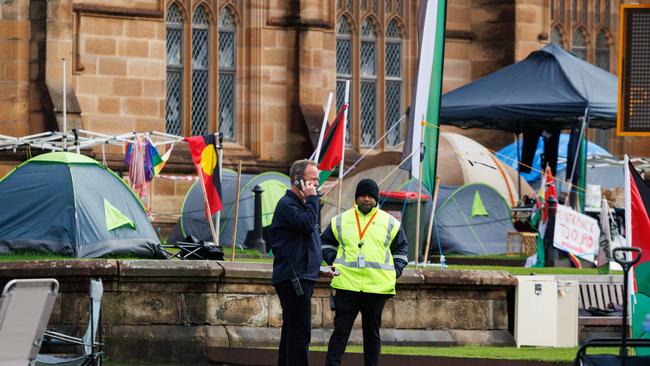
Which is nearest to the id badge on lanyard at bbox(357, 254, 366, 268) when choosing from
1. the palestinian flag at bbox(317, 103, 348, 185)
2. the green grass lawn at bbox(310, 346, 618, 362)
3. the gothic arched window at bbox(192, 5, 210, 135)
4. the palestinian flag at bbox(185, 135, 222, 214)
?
the green grass lawn at bbox(310, 346, 618, 362)

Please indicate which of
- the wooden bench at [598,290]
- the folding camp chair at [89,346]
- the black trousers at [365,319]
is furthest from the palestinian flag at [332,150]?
the folding camp chair at [89,346]

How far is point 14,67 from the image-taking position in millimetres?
28922

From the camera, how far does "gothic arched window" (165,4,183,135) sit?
3178 centimetres

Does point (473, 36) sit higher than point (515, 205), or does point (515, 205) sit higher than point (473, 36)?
point (473, 36)

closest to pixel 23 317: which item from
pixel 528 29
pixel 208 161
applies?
pixel 208 161

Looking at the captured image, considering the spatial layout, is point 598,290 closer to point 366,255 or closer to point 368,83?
point 366,255

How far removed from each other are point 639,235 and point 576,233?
11327 mm

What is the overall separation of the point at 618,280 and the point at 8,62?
37.0 feet

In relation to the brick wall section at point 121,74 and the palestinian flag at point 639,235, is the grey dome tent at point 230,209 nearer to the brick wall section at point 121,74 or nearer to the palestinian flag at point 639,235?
the brick wall section at point 121,74

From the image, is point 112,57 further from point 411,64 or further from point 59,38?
point 411,64

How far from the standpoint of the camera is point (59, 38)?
2886 cm

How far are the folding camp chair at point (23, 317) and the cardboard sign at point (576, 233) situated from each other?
14276 mm

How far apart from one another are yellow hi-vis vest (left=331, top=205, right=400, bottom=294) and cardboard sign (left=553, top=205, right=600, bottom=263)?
1141 cm

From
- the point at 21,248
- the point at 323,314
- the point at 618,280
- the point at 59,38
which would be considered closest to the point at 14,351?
the point at 323,314
